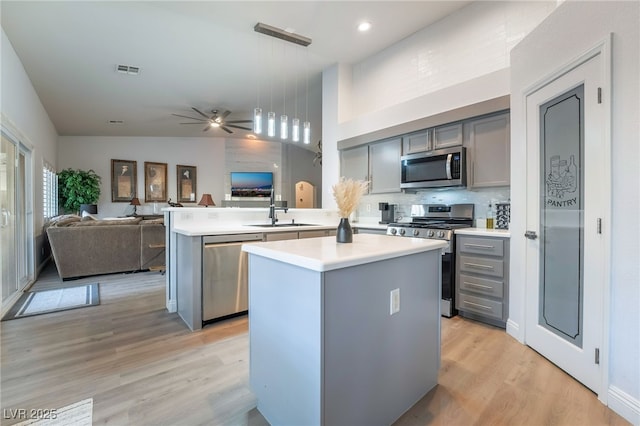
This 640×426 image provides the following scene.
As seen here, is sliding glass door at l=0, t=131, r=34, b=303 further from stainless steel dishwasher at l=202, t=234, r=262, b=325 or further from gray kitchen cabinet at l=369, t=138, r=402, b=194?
gray kitchen cabinet at l=369, t=138, r=402, b=194

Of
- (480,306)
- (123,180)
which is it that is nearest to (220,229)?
(480,306)

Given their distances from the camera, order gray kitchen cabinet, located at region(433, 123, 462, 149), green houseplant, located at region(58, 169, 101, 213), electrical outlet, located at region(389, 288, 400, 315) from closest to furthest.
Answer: electrical outlet, located at region(389, 288, 400, 315), gray kitchen cabinet, located at region(433, 123, 462, 149), green houseplant, located at region(58, 169, 101, 213)

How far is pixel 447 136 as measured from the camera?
3.39 metres

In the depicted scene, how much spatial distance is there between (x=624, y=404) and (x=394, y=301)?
4.50ft

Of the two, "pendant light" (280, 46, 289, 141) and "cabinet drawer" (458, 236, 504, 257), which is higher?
"pendant light" (280, 46, 289, 141)

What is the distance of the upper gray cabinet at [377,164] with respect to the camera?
3998 mm

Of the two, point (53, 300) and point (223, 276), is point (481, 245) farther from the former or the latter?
point (53, 300)

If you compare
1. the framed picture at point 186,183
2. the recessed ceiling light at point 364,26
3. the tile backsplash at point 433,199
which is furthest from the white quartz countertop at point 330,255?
the framed picture at point 186,183

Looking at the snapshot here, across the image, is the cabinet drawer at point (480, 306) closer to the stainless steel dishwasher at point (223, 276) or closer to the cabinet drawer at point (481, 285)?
the cabinet drawer at point (481, 285)

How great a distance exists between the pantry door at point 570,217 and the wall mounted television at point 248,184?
715cm

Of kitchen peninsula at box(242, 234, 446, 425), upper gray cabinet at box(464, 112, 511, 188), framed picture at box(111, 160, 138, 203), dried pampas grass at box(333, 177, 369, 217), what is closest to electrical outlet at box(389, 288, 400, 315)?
kitchen peninsula at box(242, 234, 446, 425)

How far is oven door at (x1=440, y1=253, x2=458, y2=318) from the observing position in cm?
302

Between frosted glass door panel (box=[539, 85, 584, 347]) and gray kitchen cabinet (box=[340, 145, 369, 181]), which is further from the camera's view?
gray kitchen cabinet (box=[340, 145, 369, 181])

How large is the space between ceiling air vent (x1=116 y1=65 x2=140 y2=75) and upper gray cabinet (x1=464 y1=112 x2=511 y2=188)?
4546 millimetres
